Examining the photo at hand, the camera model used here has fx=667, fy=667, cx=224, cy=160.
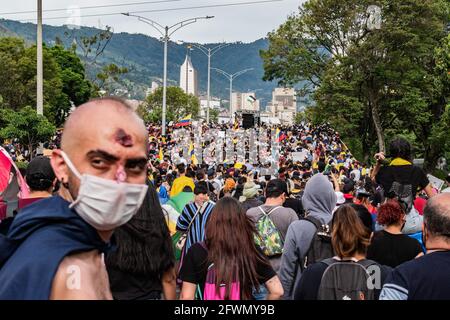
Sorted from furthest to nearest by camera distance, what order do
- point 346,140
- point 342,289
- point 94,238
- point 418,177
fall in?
point 346,140 < point 418,177 < point 342,289 < point 94,238

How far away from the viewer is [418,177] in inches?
267

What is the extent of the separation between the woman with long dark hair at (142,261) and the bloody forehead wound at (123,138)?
1.87 m

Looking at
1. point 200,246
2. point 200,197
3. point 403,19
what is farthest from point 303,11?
point 200,246

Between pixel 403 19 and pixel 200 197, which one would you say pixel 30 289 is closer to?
pixel 200 197

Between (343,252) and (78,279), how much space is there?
94.0 inches

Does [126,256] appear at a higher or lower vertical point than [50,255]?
lower

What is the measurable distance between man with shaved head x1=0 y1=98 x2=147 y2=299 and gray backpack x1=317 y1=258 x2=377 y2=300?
1905mm

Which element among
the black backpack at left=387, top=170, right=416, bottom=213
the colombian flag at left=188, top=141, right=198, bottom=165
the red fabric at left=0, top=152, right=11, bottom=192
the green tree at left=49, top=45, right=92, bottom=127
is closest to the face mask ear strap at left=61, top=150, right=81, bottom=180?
the red fabric at left=0, top=152, right=11, bottom=192

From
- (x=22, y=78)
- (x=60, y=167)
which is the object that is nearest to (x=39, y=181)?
(x=60, y=167)

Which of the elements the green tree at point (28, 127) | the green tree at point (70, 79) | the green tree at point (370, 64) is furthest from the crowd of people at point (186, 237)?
the green tree at point (70, 79)

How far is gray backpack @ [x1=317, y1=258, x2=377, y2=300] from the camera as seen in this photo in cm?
383

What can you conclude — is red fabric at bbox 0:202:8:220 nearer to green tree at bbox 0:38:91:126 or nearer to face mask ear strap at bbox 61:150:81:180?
face mask ear strap at bbox 61:150:81:180
